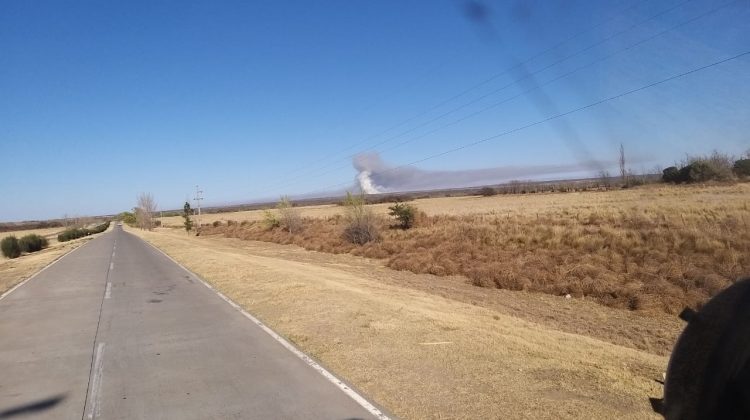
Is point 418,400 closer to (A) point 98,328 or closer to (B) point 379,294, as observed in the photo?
(A) point 98,328

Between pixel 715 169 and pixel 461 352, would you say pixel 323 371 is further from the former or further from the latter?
pixel 715 169

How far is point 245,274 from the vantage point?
1919cm

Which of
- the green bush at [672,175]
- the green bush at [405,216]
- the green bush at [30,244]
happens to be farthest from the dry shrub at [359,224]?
the green bush at [672,175]

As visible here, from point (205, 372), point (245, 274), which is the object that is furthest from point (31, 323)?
point (245, 274)

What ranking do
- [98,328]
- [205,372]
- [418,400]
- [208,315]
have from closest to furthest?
[418,400]
[205,372]
[98,328]
[208,315]

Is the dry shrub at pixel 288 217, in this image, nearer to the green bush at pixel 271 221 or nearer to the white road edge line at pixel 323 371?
the green bush at pixel 271 221

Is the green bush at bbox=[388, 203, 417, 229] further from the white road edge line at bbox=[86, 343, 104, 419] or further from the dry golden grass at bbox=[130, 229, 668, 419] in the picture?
the white road edge line at bbox=[86, 343, 104, 419]

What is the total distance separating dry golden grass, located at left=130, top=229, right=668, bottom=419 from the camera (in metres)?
5.78

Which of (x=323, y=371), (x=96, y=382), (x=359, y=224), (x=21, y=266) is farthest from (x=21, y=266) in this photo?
(x=323, y=371)

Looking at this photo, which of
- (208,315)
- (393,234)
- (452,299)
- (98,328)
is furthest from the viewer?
(393,234)

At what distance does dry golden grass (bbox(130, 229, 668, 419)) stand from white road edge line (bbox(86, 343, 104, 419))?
285 centimetres

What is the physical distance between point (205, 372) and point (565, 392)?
4.56 m

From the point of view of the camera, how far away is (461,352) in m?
7.91

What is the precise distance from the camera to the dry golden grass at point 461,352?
578 cm
